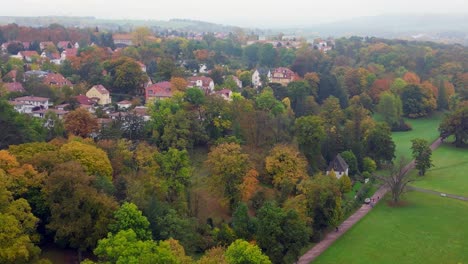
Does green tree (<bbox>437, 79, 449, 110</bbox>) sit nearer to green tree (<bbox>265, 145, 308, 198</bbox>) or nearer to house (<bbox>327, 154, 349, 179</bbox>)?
house (<bbox>327, 154, 349, 179</bbox>)

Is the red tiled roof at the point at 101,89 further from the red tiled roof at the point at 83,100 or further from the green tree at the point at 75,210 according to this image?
the green tree at the point at 75,210

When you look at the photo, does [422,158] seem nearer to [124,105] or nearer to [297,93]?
[297,93]

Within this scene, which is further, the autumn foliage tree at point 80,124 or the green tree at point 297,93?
the green tree at point 297,93

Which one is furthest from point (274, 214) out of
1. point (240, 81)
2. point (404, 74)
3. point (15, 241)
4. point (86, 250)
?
point (404, 74)

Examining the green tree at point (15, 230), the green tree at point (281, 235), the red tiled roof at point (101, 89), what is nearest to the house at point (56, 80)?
the red tiled roof at point (101, 89)

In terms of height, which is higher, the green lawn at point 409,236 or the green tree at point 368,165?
the green tree at point 368,165

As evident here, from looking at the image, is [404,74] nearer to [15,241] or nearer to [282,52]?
[282,52]

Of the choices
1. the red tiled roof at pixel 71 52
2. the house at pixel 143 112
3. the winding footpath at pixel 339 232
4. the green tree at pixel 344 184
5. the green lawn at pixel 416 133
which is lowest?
the winding footpath at pixel 339 232
